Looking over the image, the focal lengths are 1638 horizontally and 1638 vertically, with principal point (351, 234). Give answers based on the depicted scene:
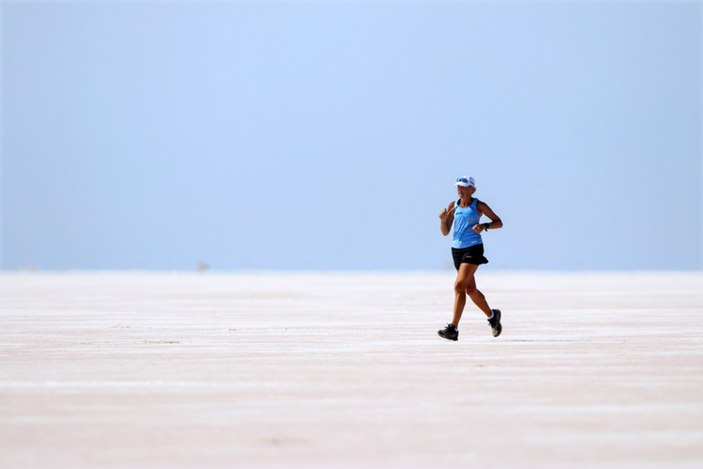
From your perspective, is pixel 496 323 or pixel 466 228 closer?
pixel 496 323

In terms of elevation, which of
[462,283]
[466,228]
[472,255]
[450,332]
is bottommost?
[450,332]

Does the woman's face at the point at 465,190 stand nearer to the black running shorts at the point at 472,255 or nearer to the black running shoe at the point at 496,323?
the black running shorts at the point at 472,255

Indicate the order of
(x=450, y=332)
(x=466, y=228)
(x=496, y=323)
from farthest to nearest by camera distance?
(x=466, y=228) → (x=496, y=323) → (x=450, y=332)

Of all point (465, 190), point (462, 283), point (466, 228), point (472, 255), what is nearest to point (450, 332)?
point (462, 283)

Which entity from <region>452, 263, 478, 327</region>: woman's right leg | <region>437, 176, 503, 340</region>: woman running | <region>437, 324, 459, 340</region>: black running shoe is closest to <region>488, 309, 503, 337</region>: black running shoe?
<region>437, 176, 503, 340</region>: woman running

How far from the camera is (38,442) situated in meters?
8.77

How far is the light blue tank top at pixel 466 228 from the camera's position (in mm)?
18125

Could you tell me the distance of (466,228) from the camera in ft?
59.7

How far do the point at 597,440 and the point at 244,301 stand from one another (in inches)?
941

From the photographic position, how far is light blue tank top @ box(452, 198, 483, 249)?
714 inches

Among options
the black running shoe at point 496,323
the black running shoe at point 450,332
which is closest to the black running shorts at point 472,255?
the black running shoe at point 496,323

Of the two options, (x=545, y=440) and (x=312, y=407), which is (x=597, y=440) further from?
(x=312, y=407)

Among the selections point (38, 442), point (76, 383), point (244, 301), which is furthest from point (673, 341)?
point (244, 301)

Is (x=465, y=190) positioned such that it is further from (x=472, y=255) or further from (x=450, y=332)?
(x=450, y=332)
